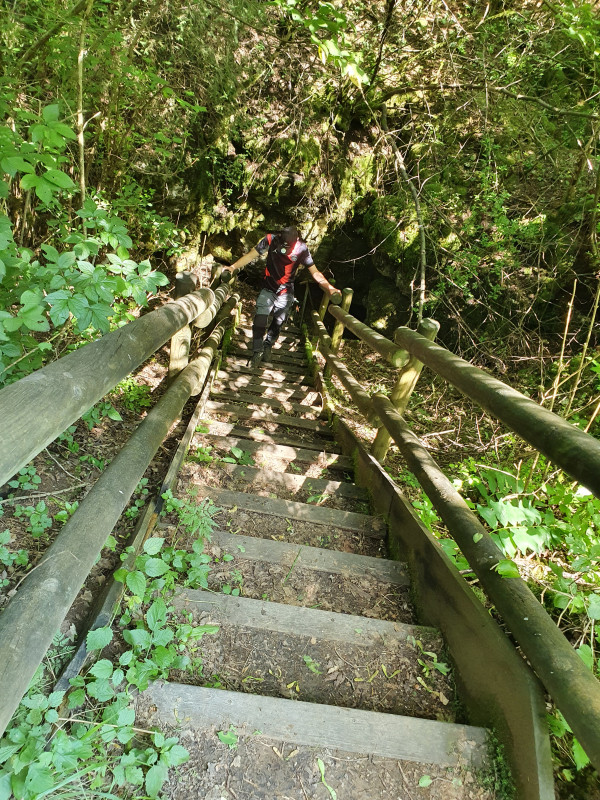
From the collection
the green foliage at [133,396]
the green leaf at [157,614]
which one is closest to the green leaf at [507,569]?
the green leaf at [157,614]

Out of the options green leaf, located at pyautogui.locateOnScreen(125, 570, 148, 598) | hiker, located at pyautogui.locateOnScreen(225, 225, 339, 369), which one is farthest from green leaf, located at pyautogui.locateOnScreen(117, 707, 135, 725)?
hiker, located at pyautogui.locateOnScreen(225, 225, 339, 369)

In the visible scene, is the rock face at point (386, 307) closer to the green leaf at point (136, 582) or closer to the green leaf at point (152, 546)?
the green leaf at point (152, 546)

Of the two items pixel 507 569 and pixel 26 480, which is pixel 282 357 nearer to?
pixel 26 480

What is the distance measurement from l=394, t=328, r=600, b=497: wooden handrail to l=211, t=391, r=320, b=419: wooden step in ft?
9.94

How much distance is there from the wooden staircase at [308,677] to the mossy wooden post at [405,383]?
662mm

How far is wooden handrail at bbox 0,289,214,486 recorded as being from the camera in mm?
805

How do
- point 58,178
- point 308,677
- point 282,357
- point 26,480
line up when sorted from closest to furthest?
point 308,677 → point 58,178 → point 26,480 → point 282,357

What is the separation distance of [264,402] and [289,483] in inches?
75.9

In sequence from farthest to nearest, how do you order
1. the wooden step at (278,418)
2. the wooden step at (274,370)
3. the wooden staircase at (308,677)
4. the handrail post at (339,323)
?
the wooden step at (274,370) → the handrail post at (339,323) → the wooden step at (278,418) → the wooden staircase at (308,677)

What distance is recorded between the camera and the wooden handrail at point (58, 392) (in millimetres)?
805

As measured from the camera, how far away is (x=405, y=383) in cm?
289

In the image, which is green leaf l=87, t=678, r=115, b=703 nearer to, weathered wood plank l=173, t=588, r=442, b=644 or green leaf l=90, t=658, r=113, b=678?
green leaf l=90, t=658, r=113, b=678

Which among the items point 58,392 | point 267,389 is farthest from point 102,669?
point 267,389

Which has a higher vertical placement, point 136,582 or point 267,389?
point 136,582
